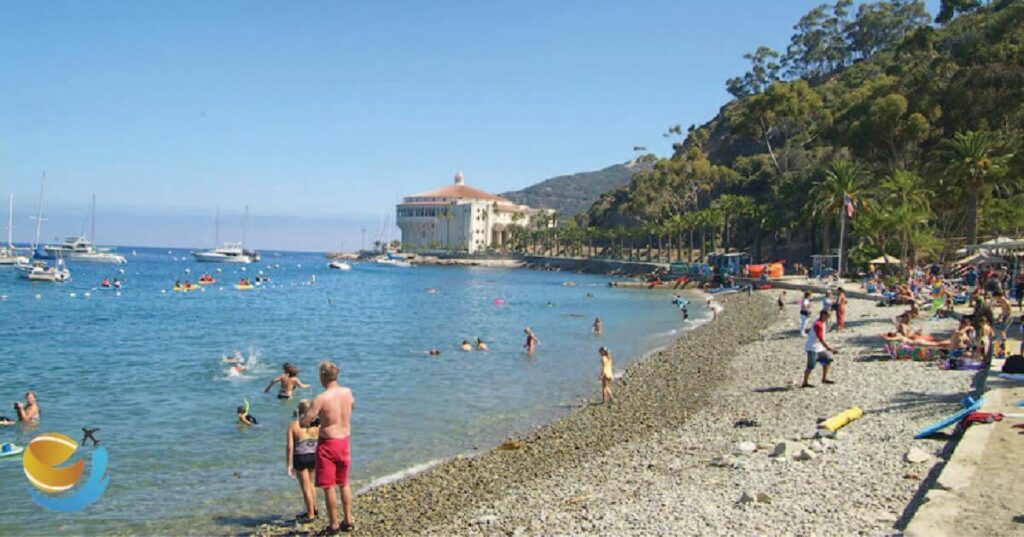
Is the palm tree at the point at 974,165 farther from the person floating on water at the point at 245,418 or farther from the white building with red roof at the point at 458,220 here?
the white building with red roof at the point at 458,220

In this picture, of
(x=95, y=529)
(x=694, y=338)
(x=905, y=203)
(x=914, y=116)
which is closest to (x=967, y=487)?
(x=95, y=529)

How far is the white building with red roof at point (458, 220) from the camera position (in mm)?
173250

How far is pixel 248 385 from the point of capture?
21.1 meters

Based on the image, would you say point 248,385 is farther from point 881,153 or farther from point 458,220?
point 458,220

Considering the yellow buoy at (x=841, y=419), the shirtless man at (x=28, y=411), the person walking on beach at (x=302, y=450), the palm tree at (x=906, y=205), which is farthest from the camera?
the palm tree at (x=906, y=205)

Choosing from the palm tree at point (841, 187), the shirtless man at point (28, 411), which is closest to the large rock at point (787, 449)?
the shirtless man at point (28, 411)

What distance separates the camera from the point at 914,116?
5259 centimetres

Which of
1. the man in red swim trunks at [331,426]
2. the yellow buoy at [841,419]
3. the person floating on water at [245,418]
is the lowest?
the person floating on water at [245,418]

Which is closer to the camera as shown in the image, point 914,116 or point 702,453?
point 702,453

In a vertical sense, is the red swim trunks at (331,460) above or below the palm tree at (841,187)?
below

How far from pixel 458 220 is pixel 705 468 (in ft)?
545

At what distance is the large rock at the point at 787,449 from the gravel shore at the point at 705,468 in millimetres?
40

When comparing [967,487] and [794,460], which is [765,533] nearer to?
[967,487]

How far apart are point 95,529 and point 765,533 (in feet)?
27.8
